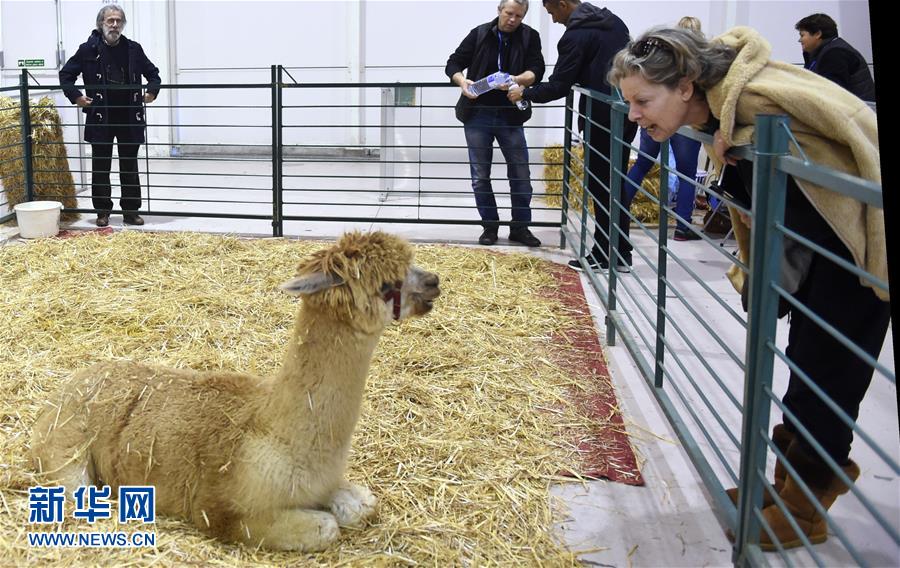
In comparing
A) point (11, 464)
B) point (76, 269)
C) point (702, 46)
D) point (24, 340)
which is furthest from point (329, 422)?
point (76, 269)

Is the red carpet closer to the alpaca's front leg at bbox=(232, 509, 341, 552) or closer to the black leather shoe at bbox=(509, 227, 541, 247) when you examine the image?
the alpaca's front leg at bbox=(232, 509, 341, 552)

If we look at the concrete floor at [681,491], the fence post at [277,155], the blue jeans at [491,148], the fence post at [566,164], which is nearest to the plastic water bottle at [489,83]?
the blue jeans at [491,148]

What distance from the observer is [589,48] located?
218 inches

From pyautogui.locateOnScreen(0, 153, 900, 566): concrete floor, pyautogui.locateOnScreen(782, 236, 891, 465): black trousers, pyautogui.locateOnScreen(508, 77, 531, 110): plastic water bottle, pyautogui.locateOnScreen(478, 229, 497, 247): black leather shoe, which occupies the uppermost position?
pyautogui.locateOnScreen(508, 77, 531, 110): plastic water bottle

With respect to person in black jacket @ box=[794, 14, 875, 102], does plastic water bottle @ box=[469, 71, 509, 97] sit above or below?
below

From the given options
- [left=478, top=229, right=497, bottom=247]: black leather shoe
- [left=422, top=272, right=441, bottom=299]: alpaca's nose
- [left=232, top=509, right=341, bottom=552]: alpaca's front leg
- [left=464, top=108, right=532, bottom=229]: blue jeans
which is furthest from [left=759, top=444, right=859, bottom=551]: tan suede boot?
[left=478, top=229, right=497, bottom=247]: black leather shoe

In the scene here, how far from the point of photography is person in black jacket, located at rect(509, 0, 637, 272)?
5414mm

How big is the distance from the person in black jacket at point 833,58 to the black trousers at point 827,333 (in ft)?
13.5

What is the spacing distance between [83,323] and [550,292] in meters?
2.74

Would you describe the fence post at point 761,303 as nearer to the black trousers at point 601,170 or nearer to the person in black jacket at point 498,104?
the black trousers at point 601,170

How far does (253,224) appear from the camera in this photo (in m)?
7.25

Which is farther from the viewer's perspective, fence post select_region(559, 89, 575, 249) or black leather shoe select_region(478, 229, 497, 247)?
black leather shoe select_region(478, 229, 497, 247)

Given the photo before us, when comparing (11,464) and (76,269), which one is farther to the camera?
(76,269)

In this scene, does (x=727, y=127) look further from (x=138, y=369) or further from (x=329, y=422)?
(x=138, y=369)
